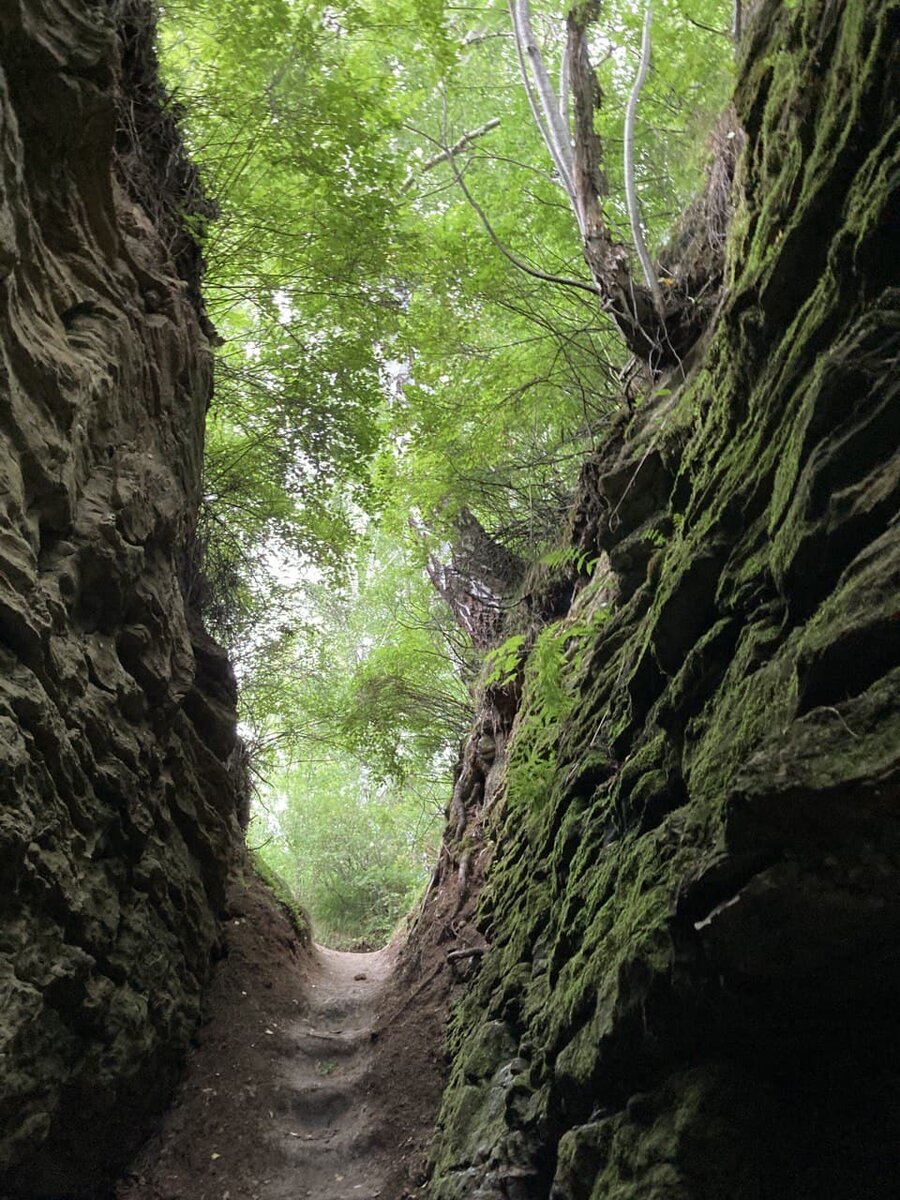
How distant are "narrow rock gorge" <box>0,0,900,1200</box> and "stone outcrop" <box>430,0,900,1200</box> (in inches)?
0.6

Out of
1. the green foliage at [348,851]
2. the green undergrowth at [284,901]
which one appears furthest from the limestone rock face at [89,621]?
the green foliage at [348,851]

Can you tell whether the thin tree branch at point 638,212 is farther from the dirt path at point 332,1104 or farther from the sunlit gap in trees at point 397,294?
the dirt path at point 332,1104

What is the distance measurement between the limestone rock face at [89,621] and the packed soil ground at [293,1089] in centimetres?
40

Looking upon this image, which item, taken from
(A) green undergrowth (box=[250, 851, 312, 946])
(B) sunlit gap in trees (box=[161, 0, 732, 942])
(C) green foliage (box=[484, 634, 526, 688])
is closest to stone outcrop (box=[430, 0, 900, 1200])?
(C) green foliage (box=[484, 634, 526, 688])

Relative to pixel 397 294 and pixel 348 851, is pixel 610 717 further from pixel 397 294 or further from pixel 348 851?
pixel 348 851

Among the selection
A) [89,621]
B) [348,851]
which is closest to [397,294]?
[89,621]

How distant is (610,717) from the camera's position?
5.17 meters

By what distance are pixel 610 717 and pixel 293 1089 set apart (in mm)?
4222

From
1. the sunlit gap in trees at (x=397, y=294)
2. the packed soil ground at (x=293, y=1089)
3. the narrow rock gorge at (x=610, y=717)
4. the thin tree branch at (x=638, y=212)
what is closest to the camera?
the narrow rock gorge at (x=610, y=717)

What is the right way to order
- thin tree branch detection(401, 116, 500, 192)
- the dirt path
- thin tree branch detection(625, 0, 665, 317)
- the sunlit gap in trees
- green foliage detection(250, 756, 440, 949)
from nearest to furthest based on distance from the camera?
1. the dirt path
2. thin tree branch detection(625, 0, 665, 317)
3. the sunlit gap in trees
4. thin tree branch detection(401, 116, 500, 192)
5. green foliage detection(250, 756, 440, 949)

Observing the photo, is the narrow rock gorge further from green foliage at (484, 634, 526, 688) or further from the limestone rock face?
green foliage at (484, 634, 526, 688)

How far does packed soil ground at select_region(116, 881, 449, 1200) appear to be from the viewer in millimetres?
5234

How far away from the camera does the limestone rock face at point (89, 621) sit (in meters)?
3.91

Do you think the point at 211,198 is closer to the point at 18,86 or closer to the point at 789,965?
the point at 18,86
